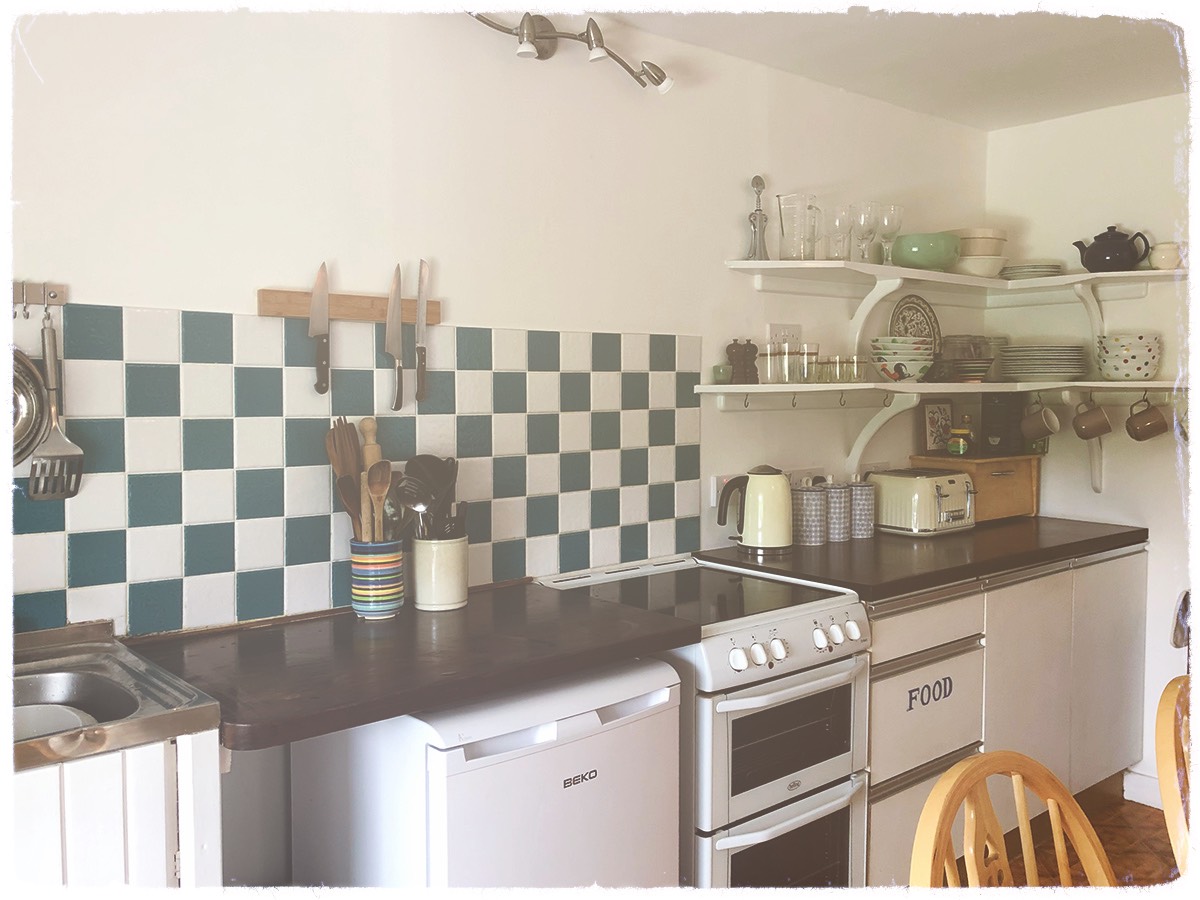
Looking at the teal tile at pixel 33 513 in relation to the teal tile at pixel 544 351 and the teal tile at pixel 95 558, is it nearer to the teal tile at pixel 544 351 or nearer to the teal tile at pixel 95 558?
the teal tile at pixel 95 558

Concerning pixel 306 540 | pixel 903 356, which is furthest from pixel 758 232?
pixel 306 540

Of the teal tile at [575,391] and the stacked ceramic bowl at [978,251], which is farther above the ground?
the stacked ceramic bowl at [978,251]

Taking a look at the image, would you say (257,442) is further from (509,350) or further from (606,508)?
(606,508)

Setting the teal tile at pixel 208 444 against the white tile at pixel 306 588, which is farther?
the white tile at pixel 306 588

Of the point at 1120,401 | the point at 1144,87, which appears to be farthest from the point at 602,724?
the point at 1144,87

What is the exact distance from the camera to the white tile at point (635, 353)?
257cm

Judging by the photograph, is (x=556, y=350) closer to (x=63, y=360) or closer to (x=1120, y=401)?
(x=63, y=360)

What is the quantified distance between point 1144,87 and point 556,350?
203 centimetres

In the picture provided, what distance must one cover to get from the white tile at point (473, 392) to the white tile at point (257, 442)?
41 cm

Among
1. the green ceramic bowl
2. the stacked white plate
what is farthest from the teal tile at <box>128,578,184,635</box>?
the stacked white plate

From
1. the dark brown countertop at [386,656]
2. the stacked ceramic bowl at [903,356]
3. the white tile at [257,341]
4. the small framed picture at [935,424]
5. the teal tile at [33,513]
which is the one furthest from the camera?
the small framed picture at [935,424]

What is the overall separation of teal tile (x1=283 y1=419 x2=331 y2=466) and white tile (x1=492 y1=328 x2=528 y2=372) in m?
0.44

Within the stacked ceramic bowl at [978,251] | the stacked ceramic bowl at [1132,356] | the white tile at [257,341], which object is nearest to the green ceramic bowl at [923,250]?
the stacked ceramic bowl at [978,251]

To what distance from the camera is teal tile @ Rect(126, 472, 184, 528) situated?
1.84 meters
